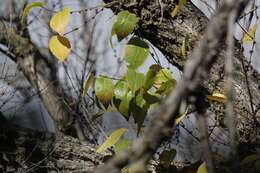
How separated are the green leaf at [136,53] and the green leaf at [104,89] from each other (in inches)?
3.5

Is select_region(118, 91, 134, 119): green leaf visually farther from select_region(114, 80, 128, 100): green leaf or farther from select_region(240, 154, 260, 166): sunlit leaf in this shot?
select_region(240, 154, 260, 166): sunlit leaf

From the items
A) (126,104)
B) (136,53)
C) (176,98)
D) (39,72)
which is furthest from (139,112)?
(39,72)

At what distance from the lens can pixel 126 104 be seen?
1.55 metres

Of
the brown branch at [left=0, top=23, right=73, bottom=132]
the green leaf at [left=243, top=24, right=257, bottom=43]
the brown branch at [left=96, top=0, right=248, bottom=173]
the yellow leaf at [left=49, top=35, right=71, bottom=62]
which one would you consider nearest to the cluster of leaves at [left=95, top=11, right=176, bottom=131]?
the yellow leaf at [left=49, top=35, right=71, bottom=62]

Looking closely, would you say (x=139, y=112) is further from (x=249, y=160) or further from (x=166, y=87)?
(x=249, y=160)

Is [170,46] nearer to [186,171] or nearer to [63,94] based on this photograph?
[186,171]

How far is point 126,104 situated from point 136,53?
0.16m

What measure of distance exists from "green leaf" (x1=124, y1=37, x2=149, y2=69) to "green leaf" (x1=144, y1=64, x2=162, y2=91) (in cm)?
6

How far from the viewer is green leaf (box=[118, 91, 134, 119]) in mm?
1543

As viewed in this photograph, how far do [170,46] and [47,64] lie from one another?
3387 mm

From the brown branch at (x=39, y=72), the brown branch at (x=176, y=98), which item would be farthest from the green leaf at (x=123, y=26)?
the brown branch at (x=39, y=72)

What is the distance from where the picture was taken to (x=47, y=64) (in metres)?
5.12

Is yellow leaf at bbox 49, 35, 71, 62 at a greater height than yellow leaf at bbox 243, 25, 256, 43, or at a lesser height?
lesser

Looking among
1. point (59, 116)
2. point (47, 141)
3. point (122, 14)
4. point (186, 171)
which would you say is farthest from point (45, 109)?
point (122, 14)
